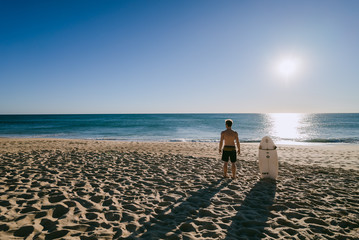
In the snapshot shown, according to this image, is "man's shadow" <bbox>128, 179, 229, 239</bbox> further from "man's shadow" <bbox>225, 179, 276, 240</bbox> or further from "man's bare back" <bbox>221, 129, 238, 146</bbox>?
"man's bare back" <bbox>221, 129, 238, 146</bbox>

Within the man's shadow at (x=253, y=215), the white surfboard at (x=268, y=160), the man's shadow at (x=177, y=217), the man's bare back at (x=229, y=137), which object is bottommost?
the man's shadow at (x=253, y=215)

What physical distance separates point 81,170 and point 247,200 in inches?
197

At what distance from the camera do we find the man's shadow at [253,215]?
3.06 meters

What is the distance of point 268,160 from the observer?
19.5 ft

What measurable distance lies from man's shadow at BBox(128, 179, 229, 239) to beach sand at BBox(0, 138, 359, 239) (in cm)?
2

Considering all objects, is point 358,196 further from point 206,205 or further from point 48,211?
point 48,211

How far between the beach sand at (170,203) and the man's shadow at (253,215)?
0.02m

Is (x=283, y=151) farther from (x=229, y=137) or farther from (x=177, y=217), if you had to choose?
(x=177, y=217)

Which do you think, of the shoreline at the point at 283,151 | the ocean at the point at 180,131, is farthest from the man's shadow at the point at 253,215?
the ocean at the point at 180,131

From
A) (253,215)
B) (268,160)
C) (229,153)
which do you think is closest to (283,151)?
(268,160)

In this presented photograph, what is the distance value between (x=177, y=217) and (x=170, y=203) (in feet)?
1.86

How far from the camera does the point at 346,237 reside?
301cm

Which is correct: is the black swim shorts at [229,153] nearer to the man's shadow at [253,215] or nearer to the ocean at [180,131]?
the man's shadow at [253,215]

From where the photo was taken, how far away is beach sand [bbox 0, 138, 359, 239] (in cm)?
305
